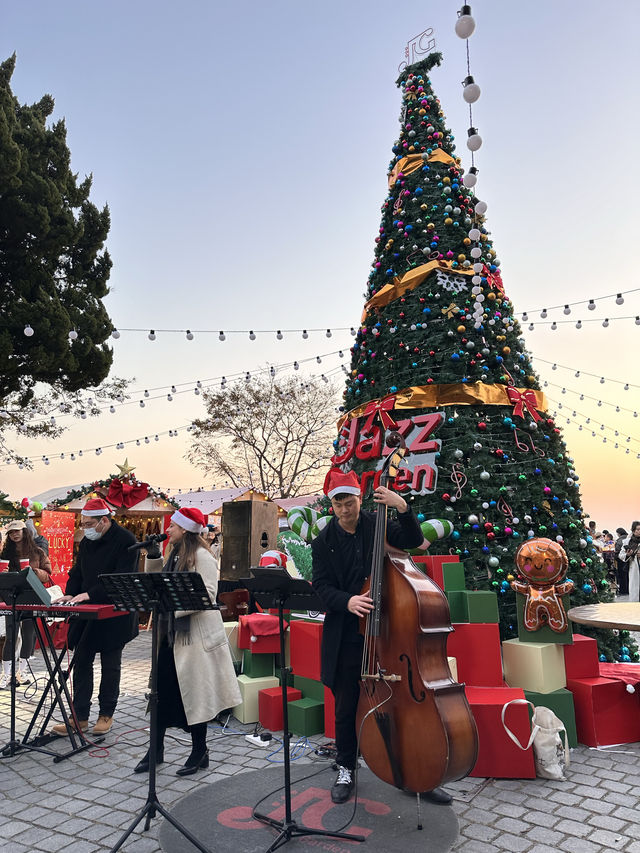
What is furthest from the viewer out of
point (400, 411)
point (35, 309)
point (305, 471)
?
point (305, 471)

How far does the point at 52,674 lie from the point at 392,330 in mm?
4715

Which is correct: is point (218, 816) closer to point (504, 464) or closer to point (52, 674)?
point (52, 674)

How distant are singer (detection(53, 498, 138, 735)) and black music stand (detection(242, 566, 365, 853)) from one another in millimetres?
2052

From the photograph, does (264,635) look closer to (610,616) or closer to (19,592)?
(19,592)

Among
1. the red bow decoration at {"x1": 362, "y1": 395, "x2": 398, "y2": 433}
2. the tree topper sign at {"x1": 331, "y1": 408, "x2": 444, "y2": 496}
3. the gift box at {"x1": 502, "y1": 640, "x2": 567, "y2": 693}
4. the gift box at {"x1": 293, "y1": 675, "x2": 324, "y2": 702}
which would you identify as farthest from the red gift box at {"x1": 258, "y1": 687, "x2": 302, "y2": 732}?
the red bow decoration at {"x1": 362, "y1": 395, "x2": 398, "y2": 433}

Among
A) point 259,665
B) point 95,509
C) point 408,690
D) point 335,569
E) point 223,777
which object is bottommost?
point 223,777

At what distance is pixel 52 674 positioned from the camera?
4.45 meters

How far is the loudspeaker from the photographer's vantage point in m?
8.60

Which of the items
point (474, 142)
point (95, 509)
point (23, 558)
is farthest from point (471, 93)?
point (23, 558)

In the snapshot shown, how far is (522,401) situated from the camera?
6.20 meters


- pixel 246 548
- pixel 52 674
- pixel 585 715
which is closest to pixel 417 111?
pixel 246 548

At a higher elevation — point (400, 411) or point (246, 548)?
point (400, 411)

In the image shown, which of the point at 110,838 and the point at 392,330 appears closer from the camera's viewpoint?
the point at 110,838

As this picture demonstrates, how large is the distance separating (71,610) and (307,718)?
2001 millimetres
